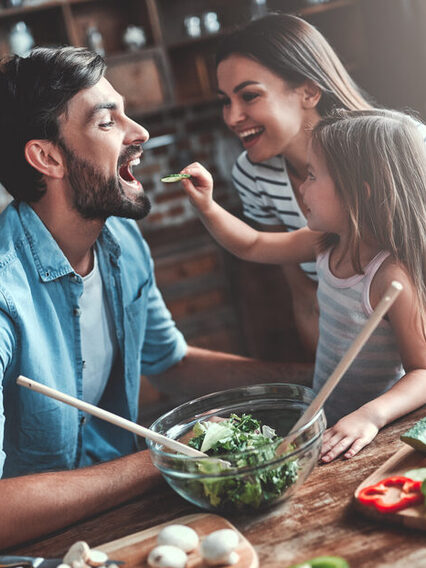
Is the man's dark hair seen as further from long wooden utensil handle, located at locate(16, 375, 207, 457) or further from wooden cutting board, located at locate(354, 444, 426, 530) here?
wooden cutting board, located at locate(354, 444, 426, 530)

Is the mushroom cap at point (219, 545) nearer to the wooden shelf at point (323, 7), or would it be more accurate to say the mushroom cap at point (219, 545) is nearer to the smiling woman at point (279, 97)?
the smiling woman at point (279, 97)

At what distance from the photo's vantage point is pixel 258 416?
3.67 ft

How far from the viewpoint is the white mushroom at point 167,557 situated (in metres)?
0.78

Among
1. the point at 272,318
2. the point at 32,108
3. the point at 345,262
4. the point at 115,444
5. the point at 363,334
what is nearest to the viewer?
the point at 363,334

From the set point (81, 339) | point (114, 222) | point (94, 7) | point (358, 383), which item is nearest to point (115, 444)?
point (81, 339)

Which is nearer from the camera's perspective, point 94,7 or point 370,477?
point 370,477

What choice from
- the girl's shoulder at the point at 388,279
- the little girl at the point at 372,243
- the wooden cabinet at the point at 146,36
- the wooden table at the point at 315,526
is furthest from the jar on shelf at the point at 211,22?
the wooden table at the point at 315,526

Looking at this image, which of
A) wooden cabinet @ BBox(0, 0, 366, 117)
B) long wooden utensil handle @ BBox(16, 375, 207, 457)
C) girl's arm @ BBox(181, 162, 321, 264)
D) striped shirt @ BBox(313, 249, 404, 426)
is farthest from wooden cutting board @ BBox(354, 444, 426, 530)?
wooden cabinet @ BBox(0, 0, 366, 117)

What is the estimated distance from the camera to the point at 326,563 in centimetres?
74

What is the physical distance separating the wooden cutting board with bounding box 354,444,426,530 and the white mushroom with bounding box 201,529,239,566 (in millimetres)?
173

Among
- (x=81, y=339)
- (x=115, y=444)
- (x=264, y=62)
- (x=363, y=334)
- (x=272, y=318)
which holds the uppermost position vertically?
(x=264, y=62)

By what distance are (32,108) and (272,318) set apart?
160 cm

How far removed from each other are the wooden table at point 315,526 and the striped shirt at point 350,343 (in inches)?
7.9

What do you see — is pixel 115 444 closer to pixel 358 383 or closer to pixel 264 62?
pixel 358 383
